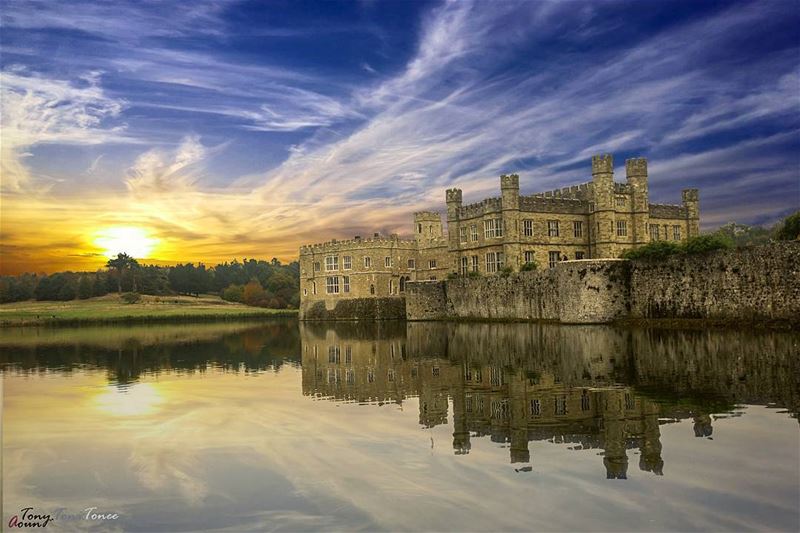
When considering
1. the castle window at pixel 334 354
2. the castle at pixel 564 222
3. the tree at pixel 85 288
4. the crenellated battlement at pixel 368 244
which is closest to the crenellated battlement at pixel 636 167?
the castle at pixel 564 222

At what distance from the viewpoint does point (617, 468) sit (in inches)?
346

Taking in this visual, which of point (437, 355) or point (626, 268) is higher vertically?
point (626, 268)

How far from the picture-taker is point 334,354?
2895 centimetres

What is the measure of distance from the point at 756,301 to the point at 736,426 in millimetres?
21178

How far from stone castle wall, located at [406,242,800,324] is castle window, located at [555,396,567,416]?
18395 mm

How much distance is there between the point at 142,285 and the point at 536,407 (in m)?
123

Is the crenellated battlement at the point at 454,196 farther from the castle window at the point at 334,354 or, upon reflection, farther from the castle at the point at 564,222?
the castle window at the point at 334,354

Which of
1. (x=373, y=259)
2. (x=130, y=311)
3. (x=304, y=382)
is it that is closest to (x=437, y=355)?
(x=304, y=382)

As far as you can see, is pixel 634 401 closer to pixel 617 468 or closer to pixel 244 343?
pixel 617 468

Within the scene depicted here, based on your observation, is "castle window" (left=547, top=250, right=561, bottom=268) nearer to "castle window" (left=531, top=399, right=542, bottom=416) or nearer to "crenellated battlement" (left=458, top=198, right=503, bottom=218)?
"crenellated battlement" (left=458, top=198, right=503, bottom=218)

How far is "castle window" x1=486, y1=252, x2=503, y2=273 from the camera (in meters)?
55.6

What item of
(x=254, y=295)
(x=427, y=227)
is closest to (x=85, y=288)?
(x=254, y=295)

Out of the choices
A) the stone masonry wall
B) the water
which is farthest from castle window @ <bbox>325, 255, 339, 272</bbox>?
the water

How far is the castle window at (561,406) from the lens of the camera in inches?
492
